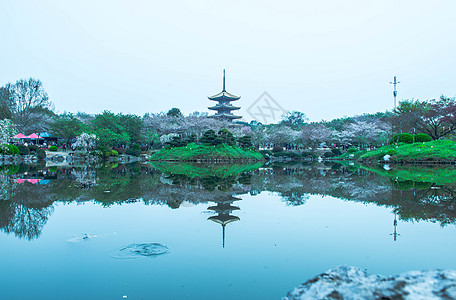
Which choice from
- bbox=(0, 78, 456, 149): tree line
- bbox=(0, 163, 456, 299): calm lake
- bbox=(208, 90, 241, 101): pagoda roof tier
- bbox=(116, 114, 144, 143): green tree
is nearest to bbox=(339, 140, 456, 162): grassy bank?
bbox=(0, 78, 456, 149): tree line

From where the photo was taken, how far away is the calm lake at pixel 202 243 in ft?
9.77

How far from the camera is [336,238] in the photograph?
4477 millimetres

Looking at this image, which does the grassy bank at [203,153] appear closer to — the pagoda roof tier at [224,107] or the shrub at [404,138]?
the pagoda roof tier at [224,107]

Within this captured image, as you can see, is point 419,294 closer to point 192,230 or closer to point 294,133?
point 192,230

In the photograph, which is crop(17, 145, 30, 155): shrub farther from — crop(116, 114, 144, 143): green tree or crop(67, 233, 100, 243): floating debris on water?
crop(67, 233, 100, 243): floating debris on water

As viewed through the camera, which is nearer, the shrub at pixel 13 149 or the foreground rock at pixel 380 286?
the foreground rock at pixel 380 286

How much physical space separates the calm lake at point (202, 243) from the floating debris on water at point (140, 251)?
0.01m

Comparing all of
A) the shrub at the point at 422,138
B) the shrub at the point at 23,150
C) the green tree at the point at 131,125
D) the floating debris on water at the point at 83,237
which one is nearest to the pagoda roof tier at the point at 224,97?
the green tree at the point at 131,125

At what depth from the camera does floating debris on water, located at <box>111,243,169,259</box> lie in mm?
3715

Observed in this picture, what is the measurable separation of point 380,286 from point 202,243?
260cm

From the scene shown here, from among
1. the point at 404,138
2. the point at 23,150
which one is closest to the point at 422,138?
the point at 404,138

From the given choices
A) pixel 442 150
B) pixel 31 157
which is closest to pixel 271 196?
pixel 442 150

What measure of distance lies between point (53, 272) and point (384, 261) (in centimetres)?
361

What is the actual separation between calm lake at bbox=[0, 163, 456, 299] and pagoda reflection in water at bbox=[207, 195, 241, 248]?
0.02 metres
